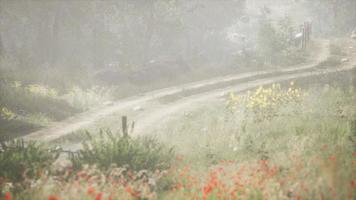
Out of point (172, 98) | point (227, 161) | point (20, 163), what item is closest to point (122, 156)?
point (20, 163)

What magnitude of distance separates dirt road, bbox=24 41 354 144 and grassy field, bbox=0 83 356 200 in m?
3.31

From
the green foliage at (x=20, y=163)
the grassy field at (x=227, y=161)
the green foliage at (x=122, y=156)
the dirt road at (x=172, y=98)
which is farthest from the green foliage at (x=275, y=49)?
the green foliage at (x=20, y=163)

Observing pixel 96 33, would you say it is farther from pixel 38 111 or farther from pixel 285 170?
pixel 285 170

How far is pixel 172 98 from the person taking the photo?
66.5ft

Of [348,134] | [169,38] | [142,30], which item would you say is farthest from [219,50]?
[348,134]

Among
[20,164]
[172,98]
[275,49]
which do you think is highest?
[275,49]

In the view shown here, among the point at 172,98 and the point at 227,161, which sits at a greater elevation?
the point at 172,98

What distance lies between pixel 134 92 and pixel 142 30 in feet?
47.8

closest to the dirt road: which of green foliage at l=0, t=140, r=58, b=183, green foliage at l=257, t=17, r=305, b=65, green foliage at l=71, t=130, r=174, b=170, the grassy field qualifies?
green foliage at l=257, t=17, r=305, b=65

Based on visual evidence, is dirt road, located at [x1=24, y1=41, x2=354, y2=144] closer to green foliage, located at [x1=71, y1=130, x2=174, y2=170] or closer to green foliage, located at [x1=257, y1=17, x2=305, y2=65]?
green foliage, located at [x1=257, y1=17, x2=305, y2=65]

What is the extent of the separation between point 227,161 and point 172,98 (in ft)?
37.8

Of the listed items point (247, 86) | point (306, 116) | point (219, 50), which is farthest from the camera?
point (219, 50)

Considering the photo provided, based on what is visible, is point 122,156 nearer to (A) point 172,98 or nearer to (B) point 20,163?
(B) point 20,163

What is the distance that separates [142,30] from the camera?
Answer: 35406 mm
